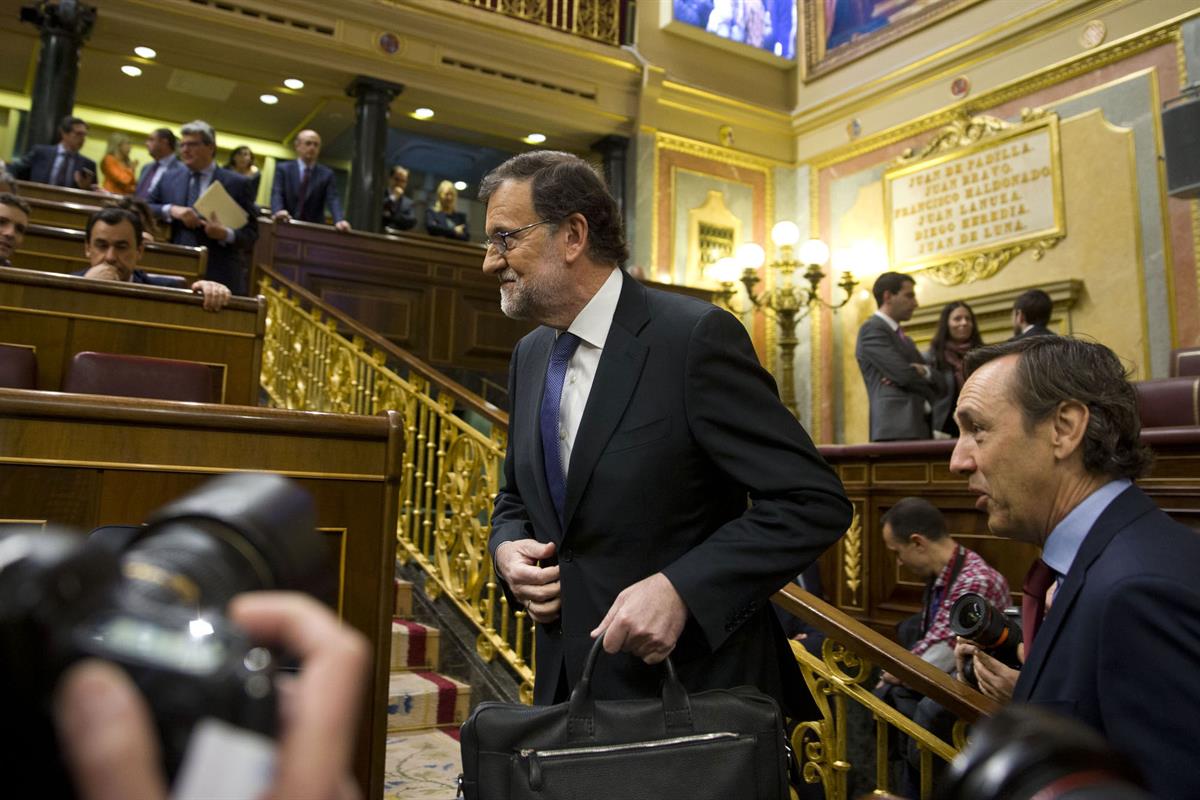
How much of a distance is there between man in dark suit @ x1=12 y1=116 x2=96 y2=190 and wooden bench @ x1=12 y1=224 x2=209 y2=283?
1.81 metres

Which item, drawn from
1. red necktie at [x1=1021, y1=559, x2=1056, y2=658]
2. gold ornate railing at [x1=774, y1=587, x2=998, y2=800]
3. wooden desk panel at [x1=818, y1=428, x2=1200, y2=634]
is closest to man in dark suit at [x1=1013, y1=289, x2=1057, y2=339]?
wooden desk panel at [x1=818, y1=428, x2=1200, y2=634]

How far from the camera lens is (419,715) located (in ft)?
10.7

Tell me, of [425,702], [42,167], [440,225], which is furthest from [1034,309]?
[42,167]

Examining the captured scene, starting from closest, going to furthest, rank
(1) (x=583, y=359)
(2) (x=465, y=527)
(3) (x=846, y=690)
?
(1) (x=583, y=359)
(3) (x=846, y=690)
(2) (x=465, y=527)

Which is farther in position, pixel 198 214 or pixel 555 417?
pixel 198 214

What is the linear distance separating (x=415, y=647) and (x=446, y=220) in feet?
23.2

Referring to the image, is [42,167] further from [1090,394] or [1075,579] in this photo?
[1075,579]

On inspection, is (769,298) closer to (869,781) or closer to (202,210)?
(202,210)

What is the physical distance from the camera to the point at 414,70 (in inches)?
362

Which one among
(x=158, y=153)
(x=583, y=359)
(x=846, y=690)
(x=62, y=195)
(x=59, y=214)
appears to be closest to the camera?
(x=583, y=359)

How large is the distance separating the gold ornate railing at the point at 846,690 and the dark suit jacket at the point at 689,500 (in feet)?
2.41

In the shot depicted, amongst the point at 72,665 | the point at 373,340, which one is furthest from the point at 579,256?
the point at 373,340

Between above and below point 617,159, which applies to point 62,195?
below

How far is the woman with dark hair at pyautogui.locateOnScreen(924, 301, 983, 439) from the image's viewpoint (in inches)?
225
